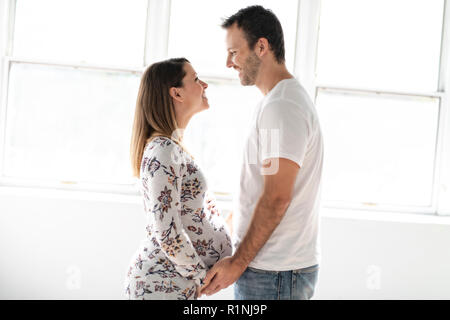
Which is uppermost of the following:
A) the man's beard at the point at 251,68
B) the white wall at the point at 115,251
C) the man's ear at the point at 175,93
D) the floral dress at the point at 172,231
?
the man's beard at the point at 251,68

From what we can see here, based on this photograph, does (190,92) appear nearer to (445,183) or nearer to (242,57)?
(242,57)

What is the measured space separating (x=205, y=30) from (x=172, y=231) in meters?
1.78

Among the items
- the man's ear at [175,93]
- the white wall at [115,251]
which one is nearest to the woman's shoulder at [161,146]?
the man's ear at [175,93]

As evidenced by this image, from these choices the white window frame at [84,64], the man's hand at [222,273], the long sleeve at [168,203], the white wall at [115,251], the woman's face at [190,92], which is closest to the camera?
the long sleeve at [168,203]

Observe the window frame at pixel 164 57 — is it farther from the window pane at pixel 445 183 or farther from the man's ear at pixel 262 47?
the man's ear at pixel 262 47

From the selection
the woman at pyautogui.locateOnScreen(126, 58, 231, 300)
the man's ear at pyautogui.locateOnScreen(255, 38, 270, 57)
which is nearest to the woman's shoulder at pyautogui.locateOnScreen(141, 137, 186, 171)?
the woman at pyautogui.locateOnScreen(126, 58, 231, 300)

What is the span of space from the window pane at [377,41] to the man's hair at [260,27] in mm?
1273

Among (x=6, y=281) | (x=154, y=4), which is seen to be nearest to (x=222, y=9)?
(x=154, y=4)

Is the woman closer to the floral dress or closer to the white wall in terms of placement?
the floral dress

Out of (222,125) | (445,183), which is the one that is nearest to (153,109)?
(222,125)

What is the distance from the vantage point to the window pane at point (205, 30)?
9.06 ft

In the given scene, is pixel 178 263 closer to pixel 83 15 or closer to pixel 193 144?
pixel 193 144

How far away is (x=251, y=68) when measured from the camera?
5.31 feet

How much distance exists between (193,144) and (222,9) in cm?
90
